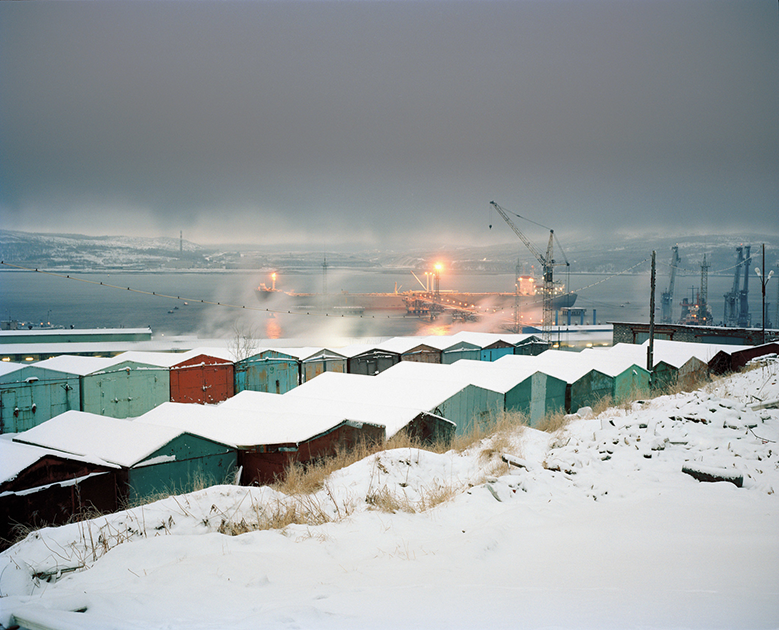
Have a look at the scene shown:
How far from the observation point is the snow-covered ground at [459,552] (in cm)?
254

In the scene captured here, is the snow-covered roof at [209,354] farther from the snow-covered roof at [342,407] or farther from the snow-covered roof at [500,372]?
the snow-covered roof at [500,372]

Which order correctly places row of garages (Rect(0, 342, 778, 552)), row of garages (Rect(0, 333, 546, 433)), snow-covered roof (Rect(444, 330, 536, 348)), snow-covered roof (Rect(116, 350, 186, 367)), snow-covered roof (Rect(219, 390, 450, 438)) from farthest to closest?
snow-covered roof (Rect(444, 330, 536, 348)) → snow-covered roof (Rect(116, 350, 186, 367)) → row of garages (Rect(0, 333, 546, 433)) → snow-covered roof (Rect(219, 390, 450, 438)) → row of garages (Rect(0, 342, 778, 552))

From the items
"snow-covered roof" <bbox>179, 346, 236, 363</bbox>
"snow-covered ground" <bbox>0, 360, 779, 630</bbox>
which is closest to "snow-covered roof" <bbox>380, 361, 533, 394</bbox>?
"snow-covered ground" <bbox>0, 360, 779, 630</bbox>

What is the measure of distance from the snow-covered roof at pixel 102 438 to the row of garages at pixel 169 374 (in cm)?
769

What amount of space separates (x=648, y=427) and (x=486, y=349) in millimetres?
15514

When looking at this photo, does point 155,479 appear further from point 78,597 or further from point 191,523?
point 78,597

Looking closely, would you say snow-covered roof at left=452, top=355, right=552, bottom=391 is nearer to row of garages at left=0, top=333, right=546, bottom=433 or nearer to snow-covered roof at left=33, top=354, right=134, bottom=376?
row of garages at left=0, top=333, right=546, bottom=433

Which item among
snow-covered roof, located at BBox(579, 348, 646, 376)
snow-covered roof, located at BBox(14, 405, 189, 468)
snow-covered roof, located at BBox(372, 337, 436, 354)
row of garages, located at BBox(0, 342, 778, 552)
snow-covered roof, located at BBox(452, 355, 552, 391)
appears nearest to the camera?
row of garages, located at BBox(0, 342, 778, 552)

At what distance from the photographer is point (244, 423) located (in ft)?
28.1

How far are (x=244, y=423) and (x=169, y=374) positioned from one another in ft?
30.0

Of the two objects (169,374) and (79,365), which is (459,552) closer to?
(169,374)

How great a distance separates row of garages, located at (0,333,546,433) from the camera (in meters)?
13.9

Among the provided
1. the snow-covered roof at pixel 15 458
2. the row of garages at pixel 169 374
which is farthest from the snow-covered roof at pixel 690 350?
the snow-covered roof at pixel 15 458

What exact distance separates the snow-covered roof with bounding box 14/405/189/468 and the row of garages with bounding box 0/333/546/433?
7.69m
